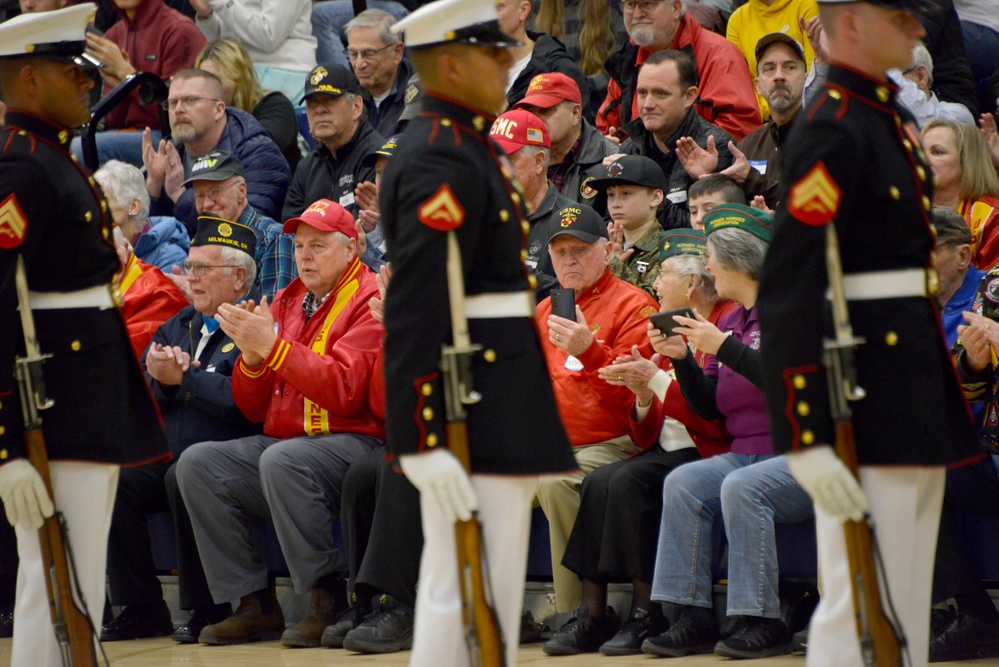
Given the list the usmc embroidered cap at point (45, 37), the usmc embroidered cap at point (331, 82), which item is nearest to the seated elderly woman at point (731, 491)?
the usmc embroidered cap at point (45, 37)

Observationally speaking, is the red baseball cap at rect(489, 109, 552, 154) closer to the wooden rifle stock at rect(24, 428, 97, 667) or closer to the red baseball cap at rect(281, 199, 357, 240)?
the red baseball cap at rect(281, 199, 357, 240)

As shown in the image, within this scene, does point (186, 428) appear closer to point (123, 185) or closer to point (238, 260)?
point (238, 260)

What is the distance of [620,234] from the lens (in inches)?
226

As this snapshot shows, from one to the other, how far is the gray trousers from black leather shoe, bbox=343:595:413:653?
0.31 meters

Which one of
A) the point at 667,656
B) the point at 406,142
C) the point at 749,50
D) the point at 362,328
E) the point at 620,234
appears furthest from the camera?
the point at 749,50

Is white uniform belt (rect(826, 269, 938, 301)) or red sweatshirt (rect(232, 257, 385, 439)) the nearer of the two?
white uniform belt (rect(826, 269, 938, 301))

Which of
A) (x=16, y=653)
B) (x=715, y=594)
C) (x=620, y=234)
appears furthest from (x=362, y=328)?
(x=16, y=653)

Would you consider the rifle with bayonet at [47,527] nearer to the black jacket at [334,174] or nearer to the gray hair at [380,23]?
→ the black jacket at [334,174]

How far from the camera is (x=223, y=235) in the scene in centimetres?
564

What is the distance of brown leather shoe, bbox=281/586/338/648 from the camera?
4.98 meters

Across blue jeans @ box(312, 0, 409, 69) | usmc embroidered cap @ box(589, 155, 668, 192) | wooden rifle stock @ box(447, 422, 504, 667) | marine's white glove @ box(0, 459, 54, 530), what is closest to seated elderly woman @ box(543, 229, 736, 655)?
usmc embroidered cap @ box(589, 155, 668, 192)

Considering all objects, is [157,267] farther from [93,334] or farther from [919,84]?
[919,84]

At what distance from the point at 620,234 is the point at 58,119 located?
2673mm

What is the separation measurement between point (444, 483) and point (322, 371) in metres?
2.19
